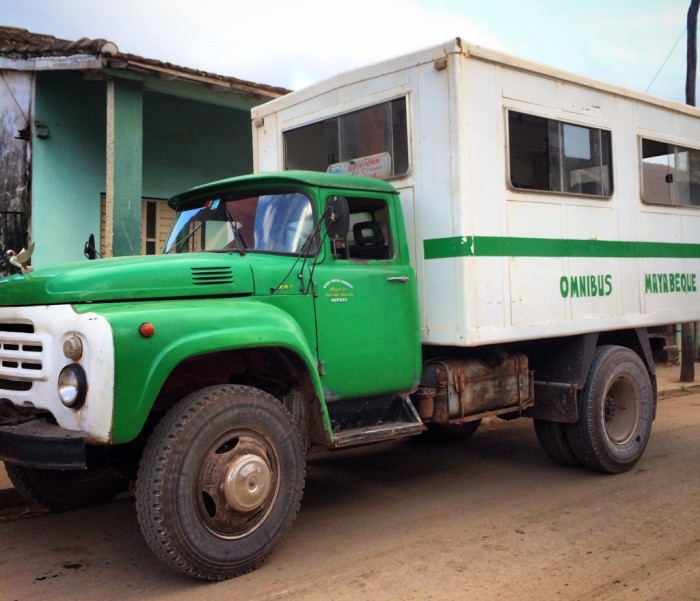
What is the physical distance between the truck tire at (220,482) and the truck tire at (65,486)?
1.06 m

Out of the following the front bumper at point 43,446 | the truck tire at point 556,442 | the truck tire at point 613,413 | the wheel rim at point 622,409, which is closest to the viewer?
the front bumper at point 43,446

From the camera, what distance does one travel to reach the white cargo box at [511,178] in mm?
5301

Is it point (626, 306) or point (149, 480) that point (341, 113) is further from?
point (149, 480)

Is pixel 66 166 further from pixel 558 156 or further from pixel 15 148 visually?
pixel 558 156

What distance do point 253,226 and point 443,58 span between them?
185 cm

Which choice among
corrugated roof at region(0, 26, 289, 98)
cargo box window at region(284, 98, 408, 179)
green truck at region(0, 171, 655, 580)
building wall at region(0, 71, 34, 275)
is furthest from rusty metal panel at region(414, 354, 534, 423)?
building wall at region(0, 71, 34, 275)

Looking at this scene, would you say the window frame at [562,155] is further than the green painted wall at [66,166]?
No

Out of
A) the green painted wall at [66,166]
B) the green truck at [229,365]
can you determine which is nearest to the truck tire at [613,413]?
the green truck at [229,365]

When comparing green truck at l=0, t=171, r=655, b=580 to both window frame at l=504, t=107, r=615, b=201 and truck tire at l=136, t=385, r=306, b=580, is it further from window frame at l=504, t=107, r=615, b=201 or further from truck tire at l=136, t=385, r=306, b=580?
window frame at l=504, t=107, r=615, b=201

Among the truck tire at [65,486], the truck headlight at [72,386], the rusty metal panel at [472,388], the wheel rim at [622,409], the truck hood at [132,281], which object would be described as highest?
the truck hood at [132,281]

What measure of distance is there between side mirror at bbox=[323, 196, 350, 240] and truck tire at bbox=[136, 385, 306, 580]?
48.3 inches

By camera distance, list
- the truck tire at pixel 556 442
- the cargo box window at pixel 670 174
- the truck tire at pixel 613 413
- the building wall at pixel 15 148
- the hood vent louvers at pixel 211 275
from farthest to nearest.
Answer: the building wall at pixel 15 148
the cargo box window at pixel 670 174
the truck tire at pixel 556 442
the truck tire at pixel 613 413
the hood vent louvers at pixel 211 275

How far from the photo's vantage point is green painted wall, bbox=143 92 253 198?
10805 mm

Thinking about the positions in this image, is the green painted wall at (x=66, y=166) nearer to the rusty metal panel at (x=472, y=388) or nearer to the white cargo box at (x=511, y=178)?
the white cargo box at (x=511, y=178)
